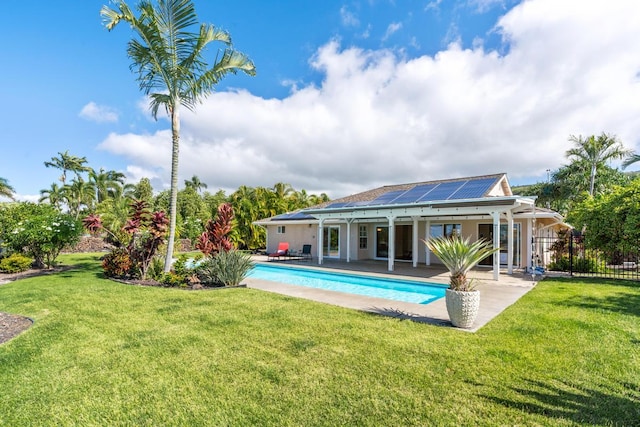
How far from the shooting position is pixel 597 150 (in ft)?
77.0

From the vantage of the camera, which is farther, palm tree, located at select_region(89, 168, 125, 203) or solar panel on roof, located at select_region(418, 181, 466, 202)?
palm tree, located at select_region(89, 168, 125, 203)

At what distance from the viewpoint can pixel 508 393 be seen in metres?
3.83

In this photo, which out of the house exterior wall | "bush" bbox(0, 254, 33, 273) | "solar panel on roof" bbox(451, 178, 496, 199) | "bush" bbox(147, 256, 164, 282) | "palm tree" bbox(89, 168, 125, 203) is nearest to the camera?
"bush" bbox(147, 256, 164, 282)

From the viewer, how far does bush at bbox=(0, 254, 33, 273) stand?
46.6ft

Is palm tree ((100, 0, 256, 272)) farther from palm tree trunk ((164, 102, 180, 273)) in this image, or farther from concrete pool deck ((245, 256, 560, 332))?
concrete pool deck ((245, 256, 560, 332))

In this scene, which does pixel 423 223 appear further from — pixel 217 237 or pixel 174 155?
pixel 174 155

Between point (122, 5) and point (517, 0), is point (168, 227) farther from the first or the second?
point (517, 0)

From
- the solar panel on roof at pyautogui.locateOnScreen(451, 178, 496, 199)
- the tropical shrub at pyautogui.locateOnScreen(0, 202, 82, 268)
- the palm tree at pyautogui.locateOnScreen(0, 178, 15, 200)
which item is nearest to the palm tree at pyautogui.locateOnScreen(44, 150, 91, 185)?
the palm tree at pyautogui.locateOnScreen(0, 178, 15, 200)

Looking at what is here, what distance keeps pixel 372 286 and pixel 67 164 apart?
2086 inches

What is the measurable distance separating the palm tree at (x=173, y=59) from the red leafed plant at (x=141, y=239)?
0.70 metres

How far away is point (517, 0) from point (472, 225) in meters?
11.4

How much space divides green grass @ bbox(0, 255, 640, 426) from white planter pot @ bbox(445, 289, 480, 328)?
0.33 m

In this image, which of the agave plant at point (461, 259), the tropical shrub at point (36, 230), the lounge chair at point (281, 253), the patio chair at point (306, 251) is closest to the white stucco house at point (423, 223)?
the patio chair at point (306, 251)

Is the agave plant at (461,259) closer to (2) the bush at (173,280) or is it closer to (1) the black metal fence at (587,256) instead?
(2) the bush at (173,280)
